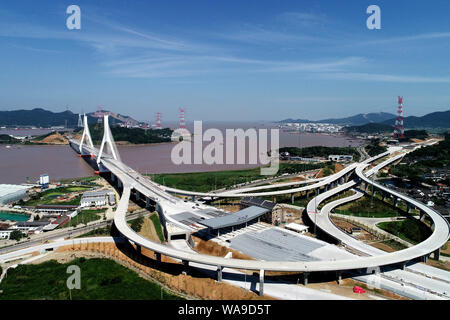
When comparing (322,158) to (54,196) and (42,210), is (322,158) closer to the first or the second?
(54,196)

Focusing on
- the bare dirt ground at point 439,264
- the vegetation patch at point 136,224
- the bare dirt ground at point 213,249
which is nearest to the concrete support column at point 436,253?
the bare dirt ground at point 439,264

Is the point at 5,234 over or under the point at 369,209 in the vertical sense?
under

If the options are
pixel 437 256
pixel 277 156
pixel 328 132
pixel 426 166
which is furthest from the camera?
pixel 328 132

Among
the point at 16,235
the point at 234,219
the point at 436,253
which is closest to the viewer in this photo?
the point at 436,253

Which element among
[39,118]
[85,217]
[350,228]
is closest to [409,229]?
[350,228]
